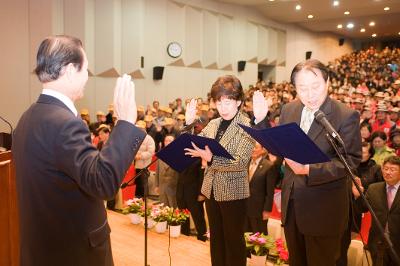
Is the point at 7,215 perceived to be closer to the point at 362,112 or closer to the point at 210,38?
the point at 362,112

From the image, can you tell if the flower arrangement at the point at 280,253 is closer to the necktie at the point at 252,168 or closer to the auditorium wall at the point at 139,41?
the necktie at the point at 252,168

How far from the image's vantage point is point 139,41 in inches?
433

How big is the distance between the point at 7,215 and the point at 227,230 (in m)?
1.29

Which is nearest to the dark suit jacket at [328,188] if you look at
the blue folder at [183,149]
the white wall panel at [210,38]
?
the blue folder at [183,149]

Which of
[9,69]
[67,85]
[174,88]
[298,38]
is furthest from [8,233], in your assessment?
[298,38]

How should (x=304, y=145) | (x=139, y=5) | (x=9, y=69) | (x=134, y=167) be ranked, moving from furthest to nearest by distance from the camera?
(x=139, y=5) < (x=9, y=69) < (x=134, y=167) < (x=304, y=145)

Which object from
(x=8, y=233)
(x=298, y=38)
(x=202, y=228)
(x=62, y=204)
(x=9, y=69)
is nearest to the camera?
(x=62, y=204)

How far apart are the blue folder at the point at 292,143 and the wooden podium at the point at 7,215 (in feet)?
4.51

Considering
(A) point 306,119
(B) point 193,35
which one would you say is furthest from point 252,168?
(B) point 193,35

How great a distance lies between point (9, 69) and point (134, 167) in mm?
4447

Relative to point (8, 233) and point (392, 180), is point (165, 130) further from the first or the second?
point (8, 233)

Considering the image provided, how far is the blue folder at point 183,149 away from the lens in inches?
88.5

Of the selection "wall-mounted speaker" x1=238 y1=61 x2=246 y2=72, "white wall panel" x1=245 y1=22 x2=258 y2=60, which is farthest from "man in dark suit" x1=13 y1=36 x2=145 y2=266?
"white wall panel" x1=245 y1=22 x2=258 y2=60

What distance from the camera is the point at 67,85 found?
1.30 metres
